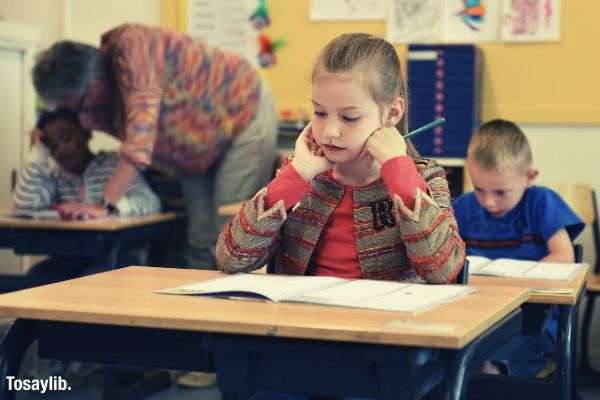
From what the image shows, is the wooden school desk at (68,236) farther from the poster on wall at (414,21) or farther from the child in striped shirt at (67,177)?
the poster on wall at (414,21)

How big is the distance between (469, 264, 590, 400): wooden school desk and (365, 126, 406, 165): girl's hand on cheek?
43cm

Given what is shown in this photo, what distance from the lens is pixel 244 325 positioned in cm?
143

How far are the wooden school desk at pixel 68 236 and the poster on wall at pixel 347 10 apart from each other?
4.82 ft

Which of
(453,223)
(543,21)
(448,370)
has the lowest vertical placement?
(448,370)

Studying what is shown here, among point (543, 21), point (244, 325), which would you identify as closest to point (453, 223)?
point (244, 325)

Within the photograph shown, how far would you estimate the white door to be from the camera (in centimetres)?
480

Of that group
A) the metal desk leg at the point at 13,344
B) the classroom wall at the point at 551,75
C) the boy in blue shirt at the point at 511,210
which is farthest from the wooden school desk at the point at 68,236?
the metal desk leg at the point at 13,344

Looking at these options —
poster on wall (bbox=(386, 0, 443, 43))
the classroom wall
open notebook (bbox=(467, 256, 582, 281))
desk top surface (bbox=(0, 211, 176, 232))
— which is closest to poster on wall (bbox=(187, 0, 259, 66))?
the classroom wall

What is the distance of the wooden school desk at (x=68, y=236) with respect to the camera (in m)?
3.80

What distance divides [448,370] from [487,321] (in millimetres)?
99

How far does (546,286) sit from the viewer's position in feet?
7.66

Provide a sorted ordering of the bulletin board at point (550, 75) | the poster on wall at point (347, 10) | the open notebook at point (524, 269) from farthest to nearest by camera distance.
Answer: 1. the poster on wall at point (347, 10)
2. the bulletin board at point (550, 75)
3. the open notebook at point (524, 269)

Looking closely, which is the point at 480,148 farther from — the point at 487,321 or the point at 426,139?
the point at 487,321

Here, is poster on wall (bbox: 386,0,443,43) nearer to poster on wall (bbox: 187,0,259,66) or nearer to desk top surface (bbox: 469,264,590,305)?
poster on wall (bbox: 187,0,259,66)
